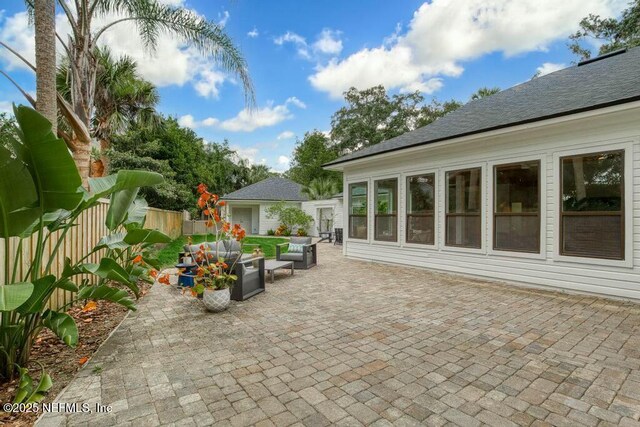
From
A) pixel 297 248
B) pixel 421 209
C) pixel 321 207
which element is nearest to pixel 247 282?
pixel 297 248

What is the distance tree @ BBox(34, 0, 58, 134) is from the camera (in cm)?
379

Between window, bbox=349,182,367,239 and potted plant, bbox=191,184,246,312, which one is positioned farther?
window, bbox=349,182,367,239

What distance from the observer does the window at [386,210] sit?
30.8 ft

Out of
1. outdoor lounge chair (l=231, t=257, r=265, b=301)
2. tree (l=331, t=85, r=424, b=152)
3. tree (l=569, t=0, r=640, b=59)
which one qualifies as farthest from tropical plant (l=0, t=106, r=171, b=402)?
tree (l=331, t=85, r=424, b=152)

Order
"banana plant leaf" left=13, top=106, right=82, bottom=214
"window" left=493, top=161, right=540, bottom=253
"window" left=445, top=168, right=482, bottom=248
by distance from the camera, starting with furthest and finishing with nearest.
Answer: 1. "window" left=445, top=168, right=482, bottom=248
2. "window" left=493, top=161, right=540, bottom=253
3. "banana plant leaf" left=13, top=106, right=82, bottom=214

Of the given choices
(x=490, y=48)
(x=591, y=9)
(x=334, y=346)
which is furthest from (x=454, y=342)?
(x=591, y=9)

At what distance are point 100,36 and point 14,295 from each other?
5869mm

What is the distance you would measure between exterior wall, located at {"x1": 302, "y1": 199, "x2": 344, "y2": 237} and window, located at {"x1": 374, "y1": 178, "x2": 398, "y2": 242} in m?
8.50

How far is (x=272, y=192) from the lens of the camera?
24969 mm

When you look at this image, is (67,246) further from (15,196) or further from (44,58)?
(15,196)

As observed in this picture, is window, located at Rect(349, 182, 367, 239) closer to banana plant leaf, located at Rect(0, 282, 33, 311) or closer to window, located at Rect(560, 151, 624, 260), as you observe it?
window, located at Rect(560, 151, 624, 260)

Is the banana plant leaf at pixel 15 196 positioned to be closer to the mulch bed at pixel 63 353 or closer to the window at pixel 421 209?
the mulch bed at pixel 63 353

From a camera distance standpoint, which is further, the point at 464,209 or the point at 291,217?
the point at 291,217

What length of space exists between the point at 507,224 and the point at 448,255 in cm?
162
